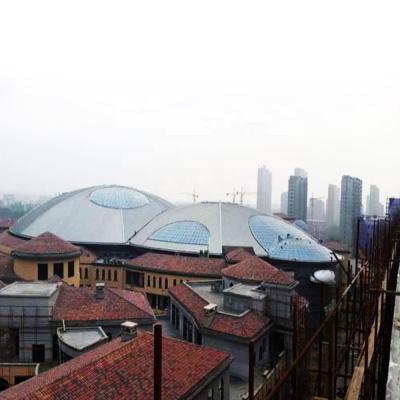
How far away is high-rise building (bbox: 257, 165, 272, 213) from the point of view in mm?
139375

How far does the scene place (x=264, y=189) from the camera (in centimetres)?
14162

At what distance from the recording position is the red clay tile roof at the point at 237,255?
3316cm

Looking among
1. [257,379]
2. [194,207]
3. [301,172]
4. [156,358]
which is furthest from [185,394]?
[301,172]

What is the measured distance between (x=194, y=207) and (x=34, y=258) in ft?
63.6

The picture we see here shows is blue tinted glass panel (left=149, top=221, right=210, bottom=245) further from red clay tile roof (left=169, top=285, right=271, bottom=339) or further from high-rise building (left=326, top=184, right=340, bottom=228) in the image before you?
high-rise building (left=326, top=184, right=340, bottom=228)

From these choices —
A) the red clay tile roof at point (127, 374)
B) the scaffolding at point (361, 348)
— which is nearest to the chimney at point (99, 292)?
the red clay tile roof at point (127, 374)

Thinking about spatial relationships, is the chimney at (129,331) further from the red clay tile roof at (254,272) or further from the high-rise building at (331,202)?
the high-rise building at (331,202)

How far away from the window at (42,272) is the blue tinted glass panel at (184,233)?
11785 mm

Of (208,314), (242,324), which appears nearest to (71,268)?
(208,314)

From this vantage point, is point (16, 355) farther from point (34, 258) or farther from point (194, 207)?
point (194, 207)

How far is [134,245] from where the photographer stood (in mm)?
41188

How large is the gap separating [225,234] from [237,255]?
21.1ft

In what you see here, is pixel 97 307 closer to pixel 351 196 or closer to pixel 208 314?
pixel 208 314

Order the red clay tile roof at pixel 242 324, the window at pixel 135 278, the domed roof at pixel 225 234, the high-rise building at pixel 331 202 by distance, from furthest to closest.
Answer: the high-rise building at pixel 331 202
the domed roof at pixel 225 234
the window at pixel 135 278
the red clay tile roof at pixel 242 324
